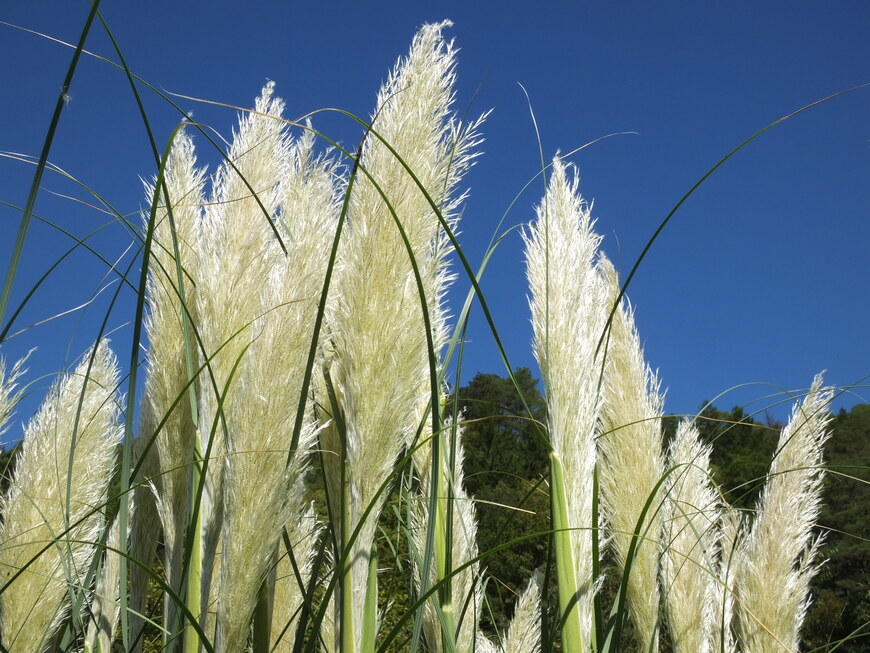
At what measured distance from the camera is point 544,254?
2.25 meters

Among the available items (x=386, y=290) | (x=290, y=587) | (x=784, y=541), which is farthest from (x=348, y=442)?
(x=784, y=541)

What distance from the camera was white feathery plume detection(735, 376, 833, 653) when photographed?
2.72m

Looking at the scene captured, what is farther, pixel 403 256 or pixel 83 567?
pixel 83 567

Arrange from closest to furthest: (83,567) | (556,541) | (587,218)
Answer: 1. (556,541)
2. (587,218)
3. (83,567)

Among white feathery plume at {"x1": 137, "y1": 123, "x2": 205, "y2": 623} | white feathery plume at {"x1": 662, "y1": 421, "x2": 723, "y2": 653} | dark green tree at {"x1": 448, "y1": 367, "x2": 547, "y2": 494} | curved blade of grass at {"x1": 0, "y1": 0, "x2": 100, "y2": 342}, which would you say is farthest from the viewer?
dark green tree at {"x1": 448, "y1": 367, "x2": 547, "y2": 494}

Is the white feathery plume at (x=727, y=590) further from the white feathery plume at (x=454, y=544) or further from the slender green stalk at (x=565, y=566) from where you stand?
the slender green stalk at (x=565, y=566)

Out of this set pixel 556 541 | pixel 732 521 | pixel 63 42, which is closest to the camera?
pixel 63 42

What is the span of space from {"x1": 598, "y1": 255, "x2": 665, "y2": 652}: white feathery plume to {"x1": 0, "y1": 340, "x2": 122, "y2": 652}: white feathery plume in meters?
1.66

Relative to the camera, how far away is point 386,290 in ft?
5.40

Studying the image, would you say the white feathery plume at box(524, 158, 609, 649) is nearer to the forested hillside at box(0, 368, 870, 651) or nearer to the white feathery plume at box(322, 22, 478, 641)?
the white feathery plume at box(322, 22, 478, 641)

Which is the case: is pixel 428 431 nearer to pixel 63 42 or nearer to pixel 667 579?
pixel 667 579

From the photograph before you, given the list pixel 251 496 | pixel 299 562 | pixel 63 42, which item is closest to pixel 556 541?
pixel 251 496

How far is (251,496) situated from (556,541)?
30.6 inches

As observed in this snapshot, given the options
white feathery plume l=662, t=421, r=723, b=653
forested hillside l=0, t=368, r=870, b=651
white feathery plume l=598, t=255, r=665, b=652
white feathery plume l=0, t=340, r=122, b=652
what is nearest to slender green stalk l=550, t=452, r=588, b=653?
white feathery plume l=598, t=255, r=665, b=652
